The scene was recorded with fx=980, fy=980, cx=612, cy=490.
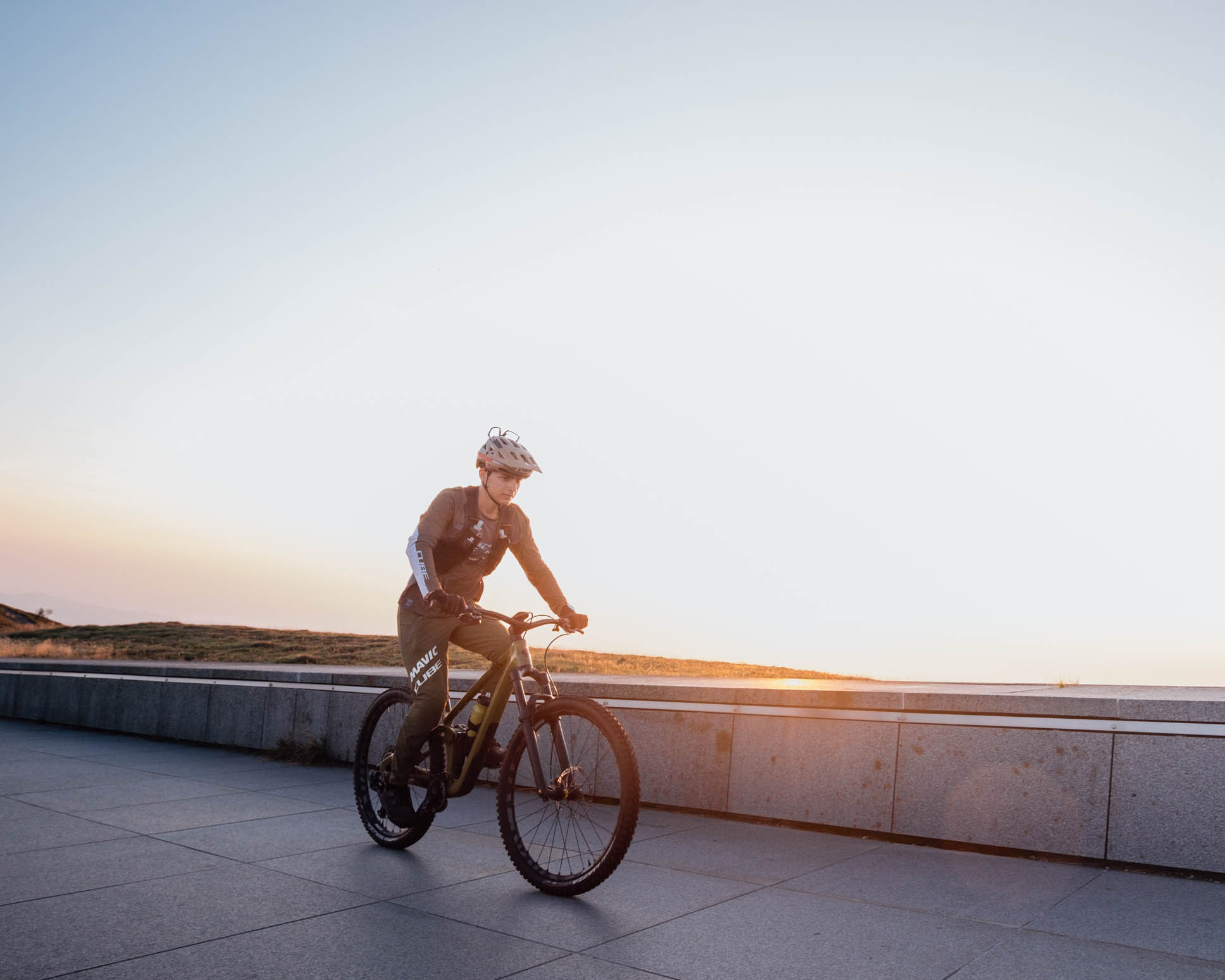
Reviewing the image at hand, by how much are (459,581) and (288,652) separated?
14792 millimetres

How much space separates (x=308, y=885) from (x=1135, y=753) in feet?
15.0

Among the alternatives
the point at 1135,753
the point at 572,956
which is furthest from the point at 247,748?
the point at 1135,753

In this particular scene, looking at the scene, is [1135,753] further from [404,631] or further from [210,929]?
[210,929]

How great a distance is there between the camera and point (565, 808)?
548 cm

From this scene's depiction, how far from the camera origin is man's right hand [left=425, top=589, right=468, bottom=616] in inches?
199

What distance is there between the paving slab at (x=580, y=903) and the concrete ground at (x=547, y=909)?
15mm

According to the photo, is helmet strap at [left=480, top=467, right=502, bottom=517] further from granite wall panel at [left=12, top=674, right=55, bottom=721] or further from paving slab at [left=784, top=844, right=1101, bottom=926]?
granite wall panel at [left=12, top=674, right=55, bottom=721]

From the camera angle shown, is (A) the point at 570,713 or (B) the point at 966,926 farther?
(A) the point at 570,713

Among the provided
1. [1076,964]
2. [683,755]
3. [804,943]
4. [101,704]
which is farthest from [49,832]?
[101,704]

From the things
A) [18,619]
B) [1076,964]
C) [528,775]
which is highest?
[528,775]

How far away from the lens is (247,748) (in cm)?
1106

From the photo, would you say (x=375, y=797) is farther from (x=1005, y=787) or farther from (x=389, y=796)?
(x=1005, y=787)

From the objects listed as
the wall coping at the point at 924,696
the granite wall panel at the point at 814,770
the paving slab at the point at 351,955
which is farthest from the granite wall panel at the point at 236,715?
the paving slab at the point at 351,955

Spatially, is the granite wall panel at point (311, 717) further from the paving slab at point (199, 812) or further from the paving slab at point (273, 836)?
the paving slab at point (273, 836)
